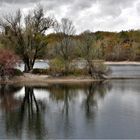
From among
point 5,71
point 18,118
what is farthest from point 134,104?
point 5,71

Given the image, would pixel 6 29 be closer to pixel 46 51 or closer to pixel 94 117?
pixel 46 51

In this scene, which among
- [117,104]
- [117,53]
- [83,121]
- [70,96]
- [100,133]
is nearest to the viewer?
[100,133]

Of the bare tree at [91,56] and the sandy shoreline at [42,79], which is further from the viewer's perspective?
the bare tree at [91,56]

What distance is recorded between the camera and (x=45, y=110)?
3350cm

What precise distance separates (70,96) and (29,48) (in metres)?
26.3

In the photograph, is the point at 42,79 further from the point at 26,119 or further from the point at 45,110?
the point at 26,119

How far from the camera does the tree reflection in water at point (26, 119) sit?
2441 centimetres

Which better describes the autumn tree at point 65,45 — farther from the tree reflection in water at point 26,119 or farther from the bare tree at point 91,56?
the tree reflection in water at point 26,119

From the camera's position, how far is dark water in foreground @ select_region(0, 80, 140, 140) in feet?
80.3

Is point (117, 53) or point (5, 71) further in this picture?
point (117, 53)

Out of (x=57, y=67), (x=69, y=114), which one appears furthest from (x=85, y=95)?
(x=57, y=67)

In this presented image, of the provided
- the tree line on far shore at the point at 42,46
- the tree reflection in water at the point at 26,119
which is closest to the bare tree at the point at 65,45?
the tree line on far shore at the point at 42,46

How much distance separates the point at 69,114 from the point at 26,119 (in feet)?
11.8

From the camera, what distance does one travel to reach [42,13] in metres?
69.0
